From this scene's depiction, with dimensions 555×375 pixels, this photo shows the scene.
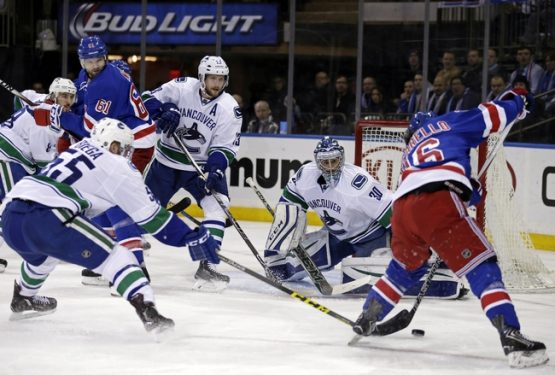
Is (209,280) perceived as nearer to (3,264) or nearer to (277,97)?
(3,264)

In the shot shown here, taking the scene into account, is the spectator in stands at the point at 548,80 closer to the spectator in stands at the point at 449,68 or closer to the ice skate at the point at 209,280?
the spectator in stands at the point at 449,68

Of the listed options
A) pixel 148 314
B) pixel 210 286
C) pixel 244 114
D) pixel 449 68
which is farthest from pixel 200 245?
pixel 244 114

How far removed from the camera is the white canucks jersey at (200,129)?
5781 millimetres

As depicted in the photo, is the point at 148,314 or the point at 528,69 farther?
the point at 528,69

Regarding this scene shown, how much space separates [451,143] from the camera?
3.95 meters

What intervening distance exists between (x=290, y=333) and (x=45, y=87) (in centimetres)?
567

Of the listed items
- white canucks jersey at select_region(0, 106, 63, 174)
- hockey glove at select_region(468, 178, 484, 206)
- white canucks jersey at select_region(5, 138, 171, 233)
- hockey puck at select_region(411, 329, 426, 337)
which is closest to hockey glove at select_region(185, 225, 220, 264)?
white canucks jersey at select_region(5, 138, 171, 233)

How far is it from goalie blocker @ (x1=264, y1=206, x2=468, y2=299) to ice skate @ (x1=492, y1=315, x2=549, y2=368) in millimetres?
1430

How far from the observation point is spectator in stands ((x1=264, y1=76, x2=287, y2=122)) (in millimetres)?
8844

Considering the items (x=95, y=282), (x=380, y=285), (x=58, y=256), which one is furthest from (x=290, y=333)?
(x=95, y=282)

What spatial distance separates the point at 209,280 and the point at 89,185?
1.58 m

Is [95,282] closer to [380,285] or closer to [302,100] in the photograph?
[380,285]

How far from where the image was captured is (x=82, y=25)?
9.45 meters

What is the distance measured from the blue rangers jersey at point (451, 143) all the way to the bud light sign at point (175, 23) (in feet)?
16.6
